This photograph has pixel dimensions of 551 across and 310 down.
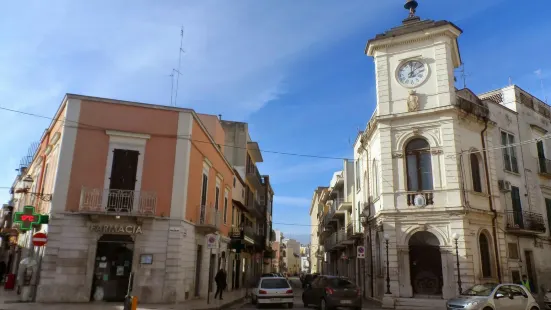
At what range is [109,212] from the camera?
15117 millimetres

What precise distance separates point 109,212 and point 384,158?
12868mm

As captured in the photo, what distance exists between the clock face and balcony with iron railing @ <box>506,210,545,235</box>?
8.35 meters

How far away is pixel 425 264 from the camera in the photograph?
1883 cm

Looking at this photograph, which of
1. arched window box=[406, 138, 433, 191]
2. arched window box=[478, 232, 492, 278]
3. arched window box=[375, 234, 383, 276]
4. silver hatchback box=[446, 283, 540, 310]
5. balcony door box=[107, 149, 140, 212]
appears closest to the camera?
silver hatchback box=[446, 283, 540, 310]

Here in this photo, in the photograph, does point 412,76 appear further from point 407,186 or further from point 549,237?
point 549,237

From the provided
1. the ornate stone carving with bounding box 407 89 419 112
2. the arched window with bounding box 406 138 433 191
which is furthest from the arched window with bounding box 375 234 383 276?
the ornate stone carving with bounding box 407 89 419 112

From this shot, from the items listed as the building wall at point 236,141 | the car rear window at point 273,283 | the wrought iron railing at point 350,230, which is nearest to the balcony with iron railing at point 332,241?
the wrought iron railing at point 350,230

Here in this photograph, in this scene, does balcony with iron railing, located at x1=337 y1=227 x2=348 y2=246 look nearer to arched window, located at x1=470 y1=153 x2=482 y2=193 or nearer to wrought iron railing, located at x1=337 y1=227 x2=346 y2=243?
wrought iron railing, located at x1=337 y1=227 x2=346 y2=243

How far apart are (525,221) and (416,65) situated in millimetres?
10216

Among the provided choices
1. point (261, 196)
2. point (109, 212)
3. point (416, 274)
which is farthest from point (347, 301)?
point (261, 196)

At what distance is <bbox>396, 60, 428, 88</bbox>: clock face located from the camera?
20594 mm

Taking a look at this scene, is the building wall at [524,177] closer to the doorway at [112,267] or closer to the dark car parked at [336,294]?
the dark car parked at [336,294]

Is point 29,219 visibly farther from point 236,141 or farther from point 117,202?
point 236,141

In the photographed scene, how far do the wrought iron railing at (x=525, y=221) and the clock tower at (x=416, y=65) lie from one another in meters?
7.08
